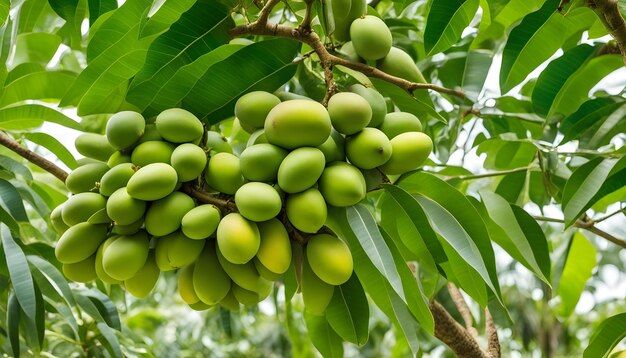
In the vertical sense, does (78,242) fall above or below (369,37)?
below

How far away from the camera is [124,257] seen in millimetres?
920

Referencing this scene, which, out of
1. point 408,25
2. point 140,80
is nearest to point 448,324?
point 408,25

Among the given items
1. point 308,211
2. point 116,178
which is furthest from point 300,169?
point 116,178

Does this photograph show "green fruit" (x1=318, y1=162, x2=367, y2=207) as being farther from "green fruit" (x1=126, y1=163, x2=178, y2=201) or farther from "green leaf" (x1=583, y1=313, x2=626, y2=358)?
"green leaf" (x1=583, y1=313, x2=626, y2=358)

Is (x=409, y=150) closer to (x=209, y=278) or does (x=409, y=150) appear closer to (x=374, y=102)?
(x=374, y=102)

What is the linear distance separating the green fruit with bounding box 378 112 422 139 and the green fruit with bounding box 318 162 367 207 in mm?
114

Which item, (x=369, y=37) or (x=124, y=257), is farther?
(x=369, y=37)

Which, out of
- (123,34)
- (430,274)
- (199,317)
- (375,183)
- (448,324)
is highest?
(123,34)

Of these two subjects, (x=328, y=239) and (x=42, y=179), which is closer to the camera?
(x=328, y=239)

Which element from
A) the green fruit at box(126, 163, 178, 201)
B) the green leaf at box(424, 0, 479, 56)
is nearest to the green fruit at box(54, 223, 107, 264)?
the green fruit at box(126, 163, 178, 201)

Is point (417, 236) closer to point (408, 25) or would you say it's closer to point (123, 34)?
point (123, 34)

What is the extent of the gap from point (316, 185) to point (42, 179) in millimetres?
925

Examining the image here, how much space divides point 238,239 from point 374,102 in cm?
29

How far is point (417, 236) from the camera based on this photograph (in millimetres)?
1065
